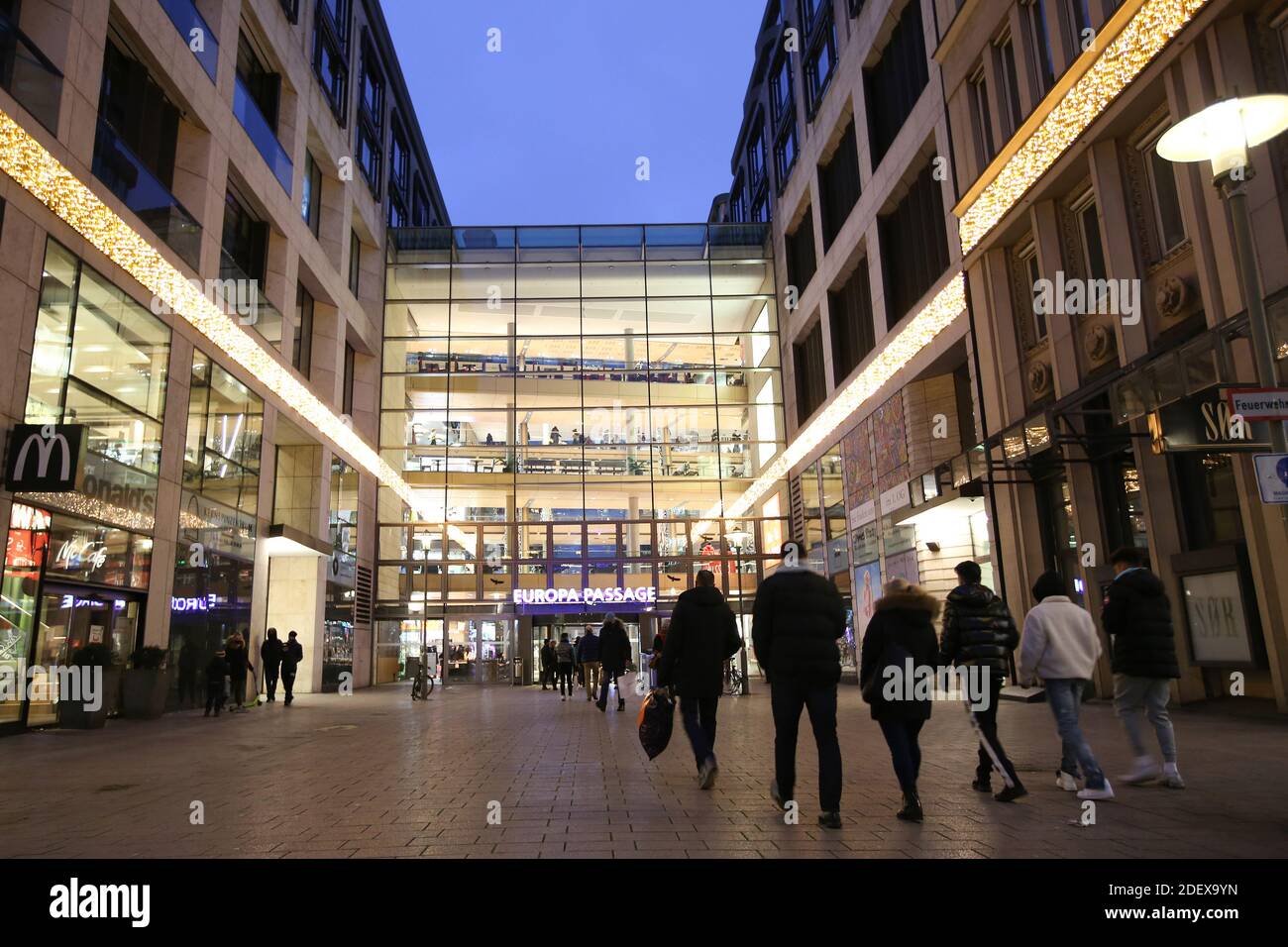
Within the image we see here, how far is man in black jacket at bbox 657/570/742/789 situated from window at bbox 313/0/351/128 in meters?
25.0

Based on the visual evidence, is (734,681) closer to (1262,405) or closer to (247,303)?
(247,303)

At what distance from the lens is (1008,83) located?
17094 mm

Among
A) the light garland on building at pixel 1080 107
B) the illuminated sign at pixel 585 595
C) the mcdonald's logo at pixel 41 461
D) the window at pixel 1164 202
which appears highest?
the light garland on building at pixel 1080 107

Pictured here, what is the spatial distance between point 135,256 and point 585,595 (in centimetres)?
1877

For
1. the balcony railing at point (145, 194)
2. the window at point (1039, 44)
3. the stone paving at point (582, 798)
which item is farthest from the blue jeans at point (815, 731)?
the balcony railing at point (145, 194)

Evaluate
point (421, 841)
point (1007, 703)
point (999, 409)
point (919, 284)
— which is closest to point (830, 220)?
point (919, 284)

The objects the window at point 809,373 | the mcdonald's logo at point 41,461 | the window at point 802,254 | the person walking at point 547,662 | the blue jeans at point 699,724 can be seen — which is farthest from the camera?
the window at point 802,254

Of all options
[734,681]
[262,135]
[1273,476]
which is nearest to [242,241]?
[262,135]

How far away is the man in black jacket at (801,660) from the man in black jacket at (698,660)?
1.36 m

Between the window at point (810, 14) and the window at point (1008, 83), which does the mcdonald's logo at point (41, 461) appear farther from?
the window at point (810, 14)

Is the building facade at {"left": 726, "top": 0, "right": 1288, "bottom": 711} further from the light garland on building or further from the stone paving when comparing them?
the stone paving

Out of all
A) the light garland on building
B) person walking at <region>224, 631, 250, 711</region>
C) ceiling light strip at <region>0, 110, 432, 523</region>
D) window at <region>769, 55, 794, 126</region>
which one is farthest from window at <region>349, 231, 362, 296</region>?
the light garland on building

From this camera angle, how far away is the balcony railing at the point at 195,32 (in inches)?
691

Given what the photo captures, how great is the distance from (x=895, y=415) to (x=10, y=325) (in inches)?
716
